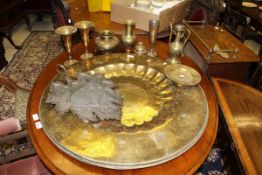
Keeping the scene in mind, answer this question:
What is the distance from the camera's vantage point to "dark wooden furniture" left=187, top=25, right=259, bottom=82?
67.7 inches

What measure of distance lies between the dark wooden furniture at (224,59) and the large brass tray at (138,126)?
0.51m

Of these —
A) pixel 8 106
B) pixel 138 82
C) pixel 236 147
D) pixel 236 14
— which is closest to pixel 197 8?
pixel 236 14

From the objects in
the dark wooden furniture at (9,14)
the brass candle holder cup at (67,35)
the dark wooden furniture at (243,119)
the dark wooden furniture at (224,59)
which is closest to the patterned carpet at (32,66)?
the dark wooden furniture at (9,14)

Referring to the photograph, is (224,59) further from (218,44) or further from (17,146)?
(17,146)

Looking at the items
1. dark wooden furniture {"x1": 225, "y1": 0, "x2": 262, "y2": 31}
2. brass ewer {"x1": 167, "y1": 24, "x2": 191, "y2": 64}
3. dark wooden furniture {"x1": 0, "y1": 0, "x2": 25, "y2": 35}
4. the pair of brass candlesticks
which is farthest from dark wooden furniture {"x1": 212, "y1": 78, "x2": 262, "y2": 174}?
dark wooden furniture {"x1": 0, "y1": 0, "x2": 25, "y2": 35}

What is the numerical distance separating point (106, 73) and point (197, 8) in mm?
1517

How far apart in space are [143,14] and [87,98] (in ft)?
3.13

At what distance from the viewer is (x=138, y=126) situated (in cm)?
108

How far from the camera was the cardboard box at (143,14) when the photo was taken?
1.79 m

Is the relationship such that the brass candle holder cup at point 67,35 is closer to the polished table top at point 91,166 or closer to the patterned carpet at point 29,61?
the polished table top at point 91,166

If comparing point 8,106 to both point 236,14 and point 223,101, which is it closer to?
point 223,101

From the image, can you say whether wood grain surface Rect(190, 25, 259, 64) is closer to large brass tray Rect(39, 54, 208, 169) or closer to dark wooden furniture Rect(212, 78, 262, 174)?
dark wooden furniture Rect(212, 78, 262, 174)

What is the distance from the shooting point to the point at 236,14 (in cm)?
282

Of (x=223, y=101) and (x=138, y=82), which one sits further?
(x=223, y=101)
